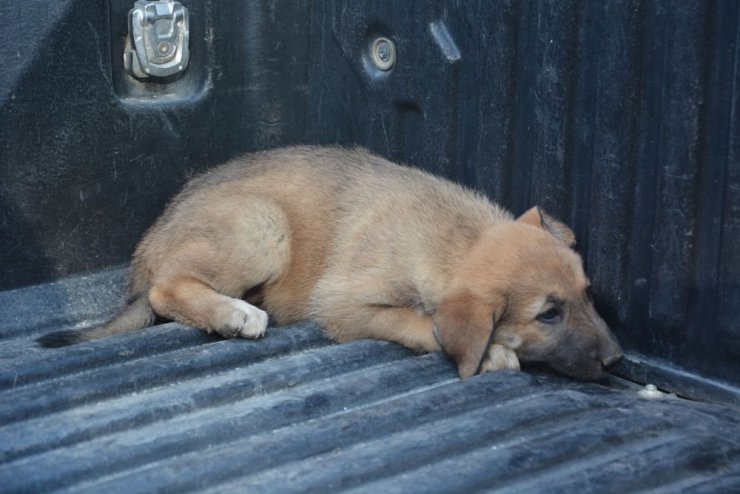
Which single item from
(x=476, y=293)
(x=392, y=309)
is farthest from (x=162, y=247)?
(x=476, y=293)

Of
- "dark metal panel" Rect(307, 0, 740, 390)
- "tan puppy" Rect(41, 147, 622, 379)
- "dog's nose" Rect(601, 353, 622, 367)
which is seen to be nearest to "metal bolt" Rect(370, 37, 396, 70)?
"dark metal panel" Rect(307, 0, 740, 390)

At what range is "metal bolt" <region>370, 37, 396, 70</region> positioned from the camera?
13.4 feet

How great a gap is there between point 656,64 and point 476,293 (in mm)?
935

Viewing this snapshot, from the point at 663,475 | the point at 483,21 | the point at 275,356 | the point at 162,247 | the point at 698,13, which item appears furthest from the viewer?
the point at 162,247

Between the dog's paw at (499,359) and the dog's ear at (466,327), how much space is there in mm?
46

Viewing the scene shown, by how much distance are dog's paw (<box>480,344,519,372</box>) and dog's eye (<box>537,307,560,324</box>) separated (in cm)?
16

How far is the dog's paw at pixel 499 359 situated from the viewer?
344 cm

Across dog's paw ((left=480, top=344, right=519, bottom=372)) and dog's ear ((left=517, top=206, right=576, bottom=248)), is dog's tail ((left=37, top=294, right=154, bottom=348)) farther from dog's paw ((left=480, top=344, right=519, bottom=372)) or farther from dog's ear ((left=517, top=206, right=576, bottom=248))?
dog's ear ((left=517, top=206, right=576, bottom=248))

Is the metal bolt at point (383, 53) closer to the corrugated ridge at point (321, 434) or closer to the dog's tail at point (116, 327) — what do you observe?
the dog's tail at point (116, 327)

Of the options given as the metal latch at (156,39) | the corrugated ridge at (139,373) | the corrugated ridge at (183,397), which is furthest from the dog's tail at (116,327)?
the metal latch at (156,39)

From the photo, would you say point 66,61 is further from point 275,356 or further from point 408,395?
point 408,395

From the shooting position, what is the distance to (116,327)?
3709 mm

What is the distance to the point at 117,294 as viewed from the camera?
13.4 feet

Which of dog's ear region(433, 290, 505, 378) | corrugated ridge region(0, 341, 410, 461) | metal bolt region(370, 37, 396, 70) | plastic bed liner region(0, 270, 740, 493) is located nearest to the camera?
plastic bed liner region(0, 270, 740, 493)
